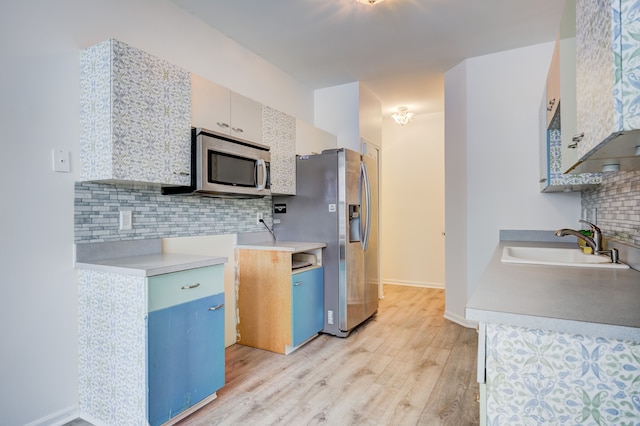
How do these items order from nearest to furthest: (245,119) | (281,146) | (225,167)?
(225,167), (245,119), (281,146)

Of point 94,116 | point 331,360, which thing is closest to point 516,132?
point 331,360

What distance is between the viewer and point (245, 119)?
266 centimetres

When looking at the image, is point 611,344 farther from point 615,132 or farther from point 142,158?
point 142,158

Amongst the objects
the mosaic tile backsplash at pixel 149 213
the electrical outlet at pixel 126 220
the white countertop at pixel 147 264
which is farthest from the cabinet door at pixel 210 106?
the white countertop at pixel 147 264

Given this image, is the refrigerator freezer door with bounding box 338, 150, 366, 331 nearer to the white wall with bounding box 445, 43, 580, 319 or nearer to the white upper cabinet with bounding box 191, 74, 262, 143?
the white upper cabinet with bounding box 191, 74, 262, 143

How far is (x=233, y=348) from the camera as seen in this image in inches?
114

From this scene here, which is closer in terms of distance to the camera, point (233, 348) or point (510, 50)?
point (233, 348)

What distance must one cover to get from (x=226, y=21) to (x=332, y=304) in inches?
97.2

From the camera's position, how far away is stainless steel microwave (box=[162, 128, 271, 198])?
221 cm

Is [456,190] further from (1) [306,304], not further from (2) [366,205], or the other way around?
(1) [306,304]

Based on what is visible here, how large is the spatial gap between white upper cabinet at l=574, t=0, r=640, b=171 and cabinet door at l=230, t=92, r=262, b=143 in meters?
2.06

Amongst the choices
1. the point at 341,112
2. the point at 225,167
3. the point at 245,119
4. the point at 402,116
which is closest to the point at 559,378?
the point at 225,167

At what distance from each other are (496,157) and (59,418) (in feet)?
Result: 12.2

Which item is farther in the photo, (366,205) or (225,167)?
(366,205)
